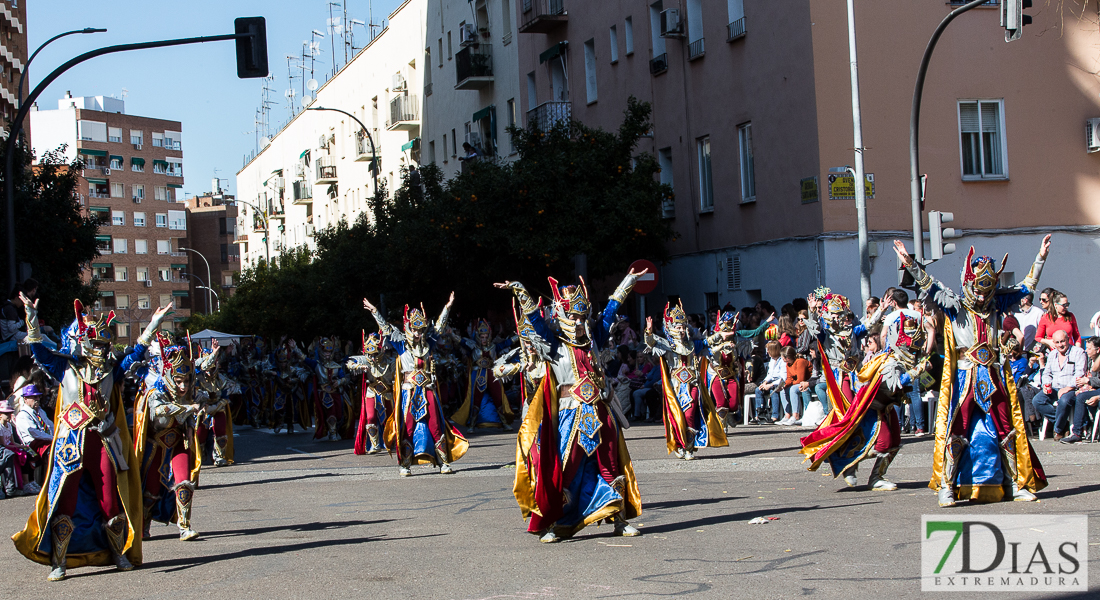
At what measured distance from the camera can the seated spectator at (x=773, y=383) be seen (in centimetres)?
1942

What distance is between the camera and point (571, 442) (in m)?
8.95

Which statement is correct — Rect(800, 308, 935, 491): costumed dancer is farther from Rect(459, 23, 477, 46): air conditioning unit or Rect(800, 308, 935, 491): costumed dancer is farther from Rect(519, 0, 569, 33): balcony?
Rect(459, 23, 477, 46): air conditioning unit

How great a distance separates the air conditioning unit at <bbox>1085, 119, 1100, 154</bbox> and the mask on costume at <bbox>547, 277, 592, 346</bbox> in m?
17.3

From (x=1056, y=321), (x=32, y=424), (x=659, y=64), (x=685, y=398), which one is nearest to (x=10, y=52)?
(x=659, y=64)

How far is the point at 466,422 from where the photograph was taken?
900 inches

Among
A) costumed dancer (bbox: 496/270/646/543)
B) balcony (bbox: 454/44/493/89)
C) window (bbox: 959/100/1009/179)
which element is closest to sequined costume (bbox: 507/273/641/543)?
costumed dancer (bbox: 496/270/646/543)

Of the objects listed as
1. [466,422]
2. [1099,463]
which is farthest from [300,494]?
[466,422]

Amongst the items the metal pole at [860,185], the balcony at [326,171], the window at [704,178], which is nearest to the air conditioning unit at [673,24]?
the window at [704,178]

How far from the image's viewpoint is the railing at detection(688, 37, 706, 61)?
87.4ft

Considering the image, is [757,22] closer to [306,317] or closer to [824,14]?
[824,14]

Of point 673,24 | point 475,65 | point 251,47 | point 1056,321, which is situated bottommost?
point 1056,321


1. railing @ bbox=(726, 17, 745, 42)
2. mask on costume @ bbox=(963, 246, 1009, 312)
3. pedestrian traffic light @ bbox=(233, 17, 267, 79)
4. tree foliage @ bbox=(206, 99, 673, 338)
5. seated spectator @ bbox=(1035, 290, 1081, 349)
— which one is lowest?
seated spectator @ bbox=(1035, 290, 1081, 349)

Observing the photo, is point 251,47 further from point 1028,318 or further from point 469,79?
point 469,79

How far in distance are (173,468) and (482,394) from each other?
513 inches
